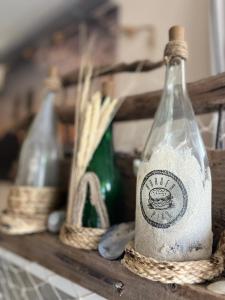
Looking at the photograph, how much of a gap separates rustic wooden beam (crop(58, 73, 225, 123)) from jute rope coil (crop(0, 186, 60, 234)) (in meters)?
0.17

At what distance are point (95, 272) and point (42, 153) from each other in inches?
9.5

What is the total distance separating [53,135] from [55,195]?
0.11m

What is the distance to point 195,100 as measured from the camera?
0.39 metres

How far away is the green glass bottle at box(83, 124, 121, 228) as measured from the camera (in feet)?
1.39

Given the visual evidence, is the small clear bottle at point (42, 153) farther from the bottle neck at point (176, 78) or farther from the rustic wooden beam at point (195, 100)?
the bottle neck at point (176, 78)

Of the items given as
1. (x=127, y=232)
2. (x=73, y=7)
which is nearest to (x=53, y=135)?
(x=127, y=232)

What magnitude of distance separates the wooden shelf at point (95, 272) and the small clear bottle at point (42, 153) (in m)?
0.09

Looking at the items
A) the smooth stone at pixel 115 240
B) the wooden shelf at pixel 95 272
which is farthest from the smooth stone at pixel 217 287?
the smooth stone at pixel 115 240

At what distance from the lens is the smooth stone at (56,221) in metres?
0.50

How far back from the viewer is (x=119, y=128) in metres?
0.60

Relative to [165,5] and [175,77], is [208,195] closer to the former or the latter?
[175,77]

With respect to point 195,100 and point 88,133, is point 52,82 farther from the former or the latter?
point 195,100

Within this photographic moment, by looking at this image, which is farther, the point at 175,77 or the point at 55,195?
the point at 55,195

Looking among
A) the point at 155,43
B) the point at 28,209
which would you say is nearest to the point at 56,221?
the point at 28,209
